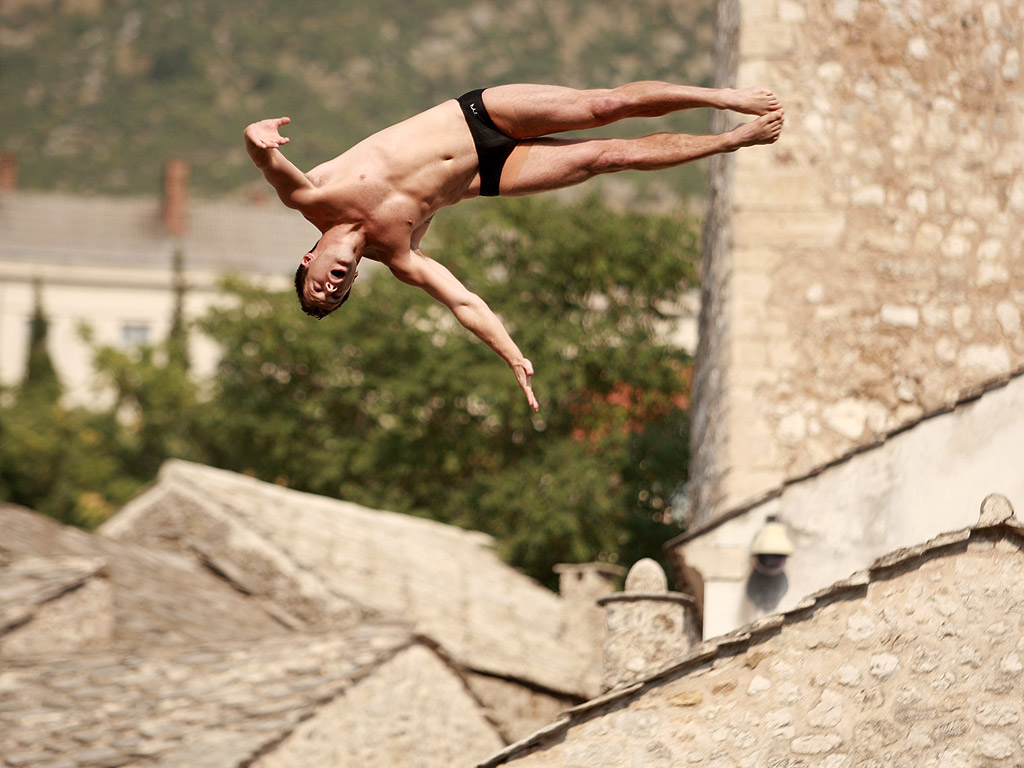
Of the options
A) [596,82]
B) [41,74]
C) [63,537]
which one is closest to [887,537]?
[63,537]

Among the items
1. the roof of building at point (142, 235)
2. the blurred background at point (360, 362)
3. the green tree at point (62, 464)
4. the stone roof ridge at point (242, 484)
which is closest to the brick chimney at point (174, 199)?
the blurred background at point (360, 362)

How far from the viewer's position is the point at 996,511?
7.09 meters

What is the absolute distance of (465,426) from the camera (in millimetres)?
28078

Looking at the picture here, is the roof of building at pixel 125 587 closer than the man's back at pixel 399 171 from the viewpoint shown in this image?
No

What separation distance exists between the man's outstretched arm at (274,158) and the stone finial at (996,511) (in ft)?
11.8

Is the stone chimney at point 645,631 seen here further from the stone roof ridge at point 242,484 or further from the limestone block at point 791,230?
the stone roof ridge at point 242,484

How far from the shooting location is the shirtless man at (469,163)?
5.91 meters

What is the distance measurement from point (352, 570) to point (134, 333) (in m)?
33.7

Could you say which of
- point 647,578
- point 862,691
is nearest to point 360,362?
point 647,578

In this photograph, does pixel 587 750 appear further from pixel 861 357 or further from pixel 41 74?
pixel 41 74

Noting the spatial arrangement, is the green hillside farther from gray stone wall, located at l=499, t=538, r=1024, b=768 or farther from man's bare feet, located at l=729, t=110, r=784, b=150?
man's bare feet, located at l=729, t=110, r=784, b=150

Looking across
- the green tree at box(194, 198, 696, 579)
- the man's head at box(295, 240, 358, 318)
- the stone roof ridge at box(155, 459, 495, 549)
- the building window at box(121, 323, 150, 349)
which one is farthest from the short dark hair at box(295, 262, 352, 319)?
the building window at box(121, 323, 150, 349)

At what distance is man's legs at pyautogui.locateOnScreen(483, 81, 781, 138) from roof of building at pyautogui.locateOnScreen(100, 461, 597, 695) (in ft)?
27.8

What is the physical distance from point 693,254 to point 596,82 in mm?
75994
